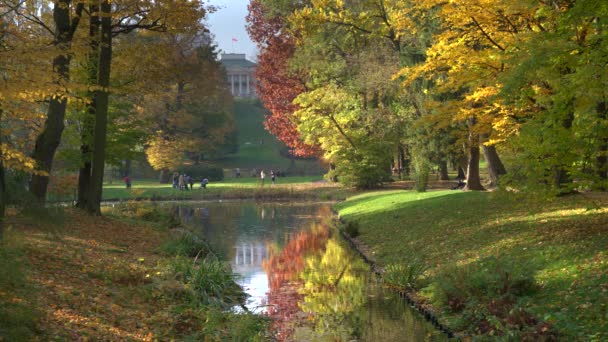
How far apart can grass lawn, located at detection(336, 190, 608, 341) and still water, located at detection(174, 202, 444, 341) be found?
0.88m

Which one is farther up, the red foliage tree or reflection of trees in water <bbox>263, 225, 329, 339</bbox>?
the red foliage tree

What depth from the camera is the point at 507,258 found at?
549 inches

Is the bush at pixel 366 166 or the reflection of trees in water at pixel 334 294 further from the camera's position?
the bush at pixel 366 166

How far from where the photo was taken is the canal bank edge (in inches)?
452

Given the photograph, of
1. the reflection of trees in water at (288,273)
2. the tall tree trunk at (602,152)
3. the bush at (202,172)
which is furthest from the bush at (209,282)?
the bush at (202,172)

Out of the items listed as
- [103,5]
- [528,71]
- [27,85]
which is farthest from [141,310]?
[103,5]

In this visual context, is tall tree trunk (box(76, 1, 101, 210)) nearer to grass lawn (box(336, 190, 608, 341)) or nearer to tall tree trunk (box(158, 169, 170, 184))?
grass lawn (box(336, 190, 608, 341))

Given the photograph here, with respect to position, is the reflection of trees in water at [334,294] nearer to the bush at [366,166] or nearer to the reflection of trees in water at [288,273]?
the reflection of trees in water at [288,273]

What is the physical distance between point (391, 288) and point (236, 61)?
148 meters

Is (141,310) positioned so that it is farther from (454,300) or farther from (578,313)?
(578,313)

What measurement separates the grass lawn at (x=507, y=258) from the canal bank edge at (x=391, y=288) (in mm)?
192

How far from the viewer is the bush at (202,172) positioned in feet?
206

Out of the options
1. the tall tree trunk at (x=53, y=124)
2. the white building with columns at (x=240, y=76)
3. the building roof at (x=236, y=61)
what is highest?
the building roof at (x=236, y=61)

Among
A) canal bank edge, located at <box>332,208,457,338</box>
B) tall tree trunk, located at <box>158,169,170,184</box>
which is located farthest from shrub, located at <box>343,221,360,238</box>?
tall tree trunk, located at <box>158,169,170,184</box>
